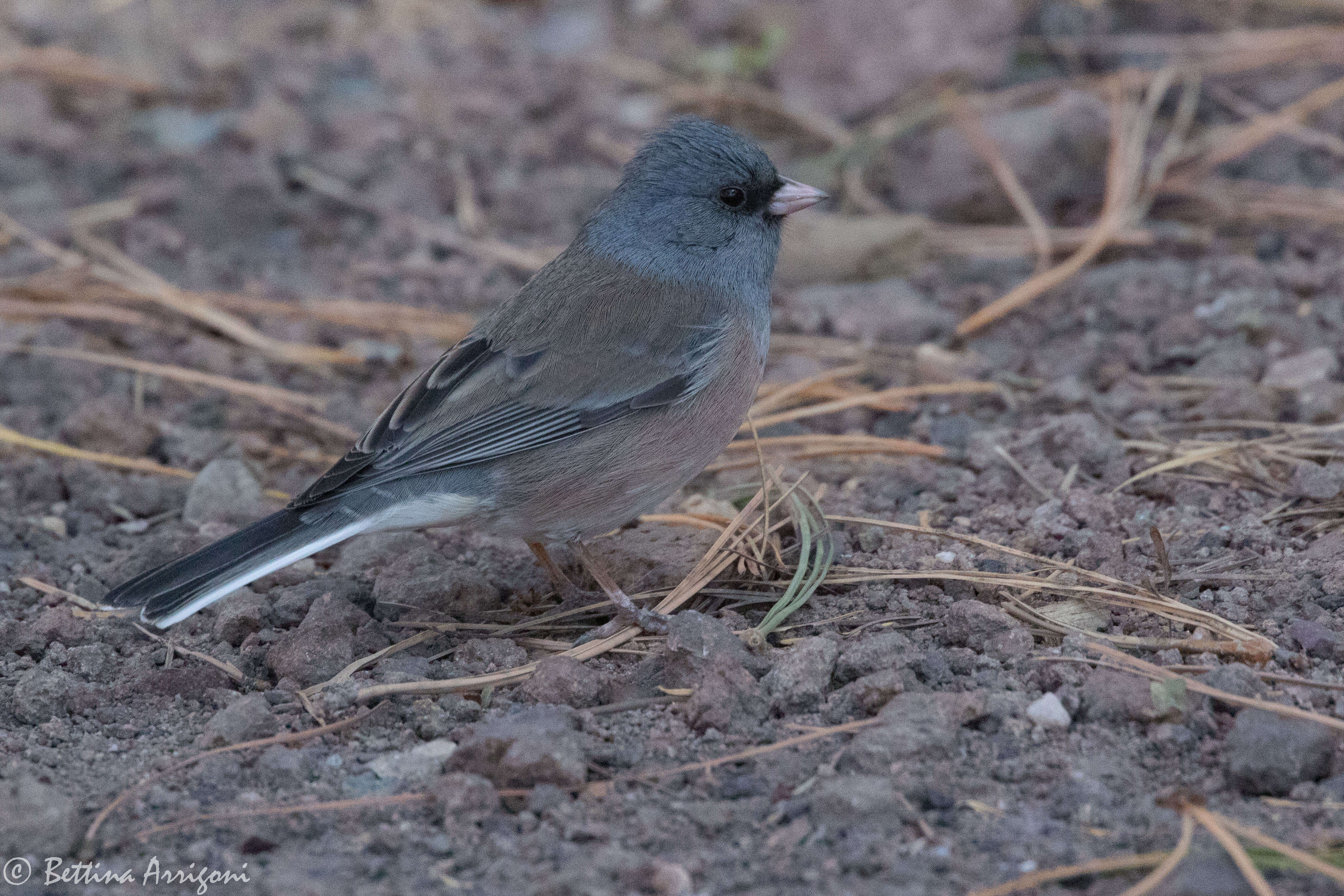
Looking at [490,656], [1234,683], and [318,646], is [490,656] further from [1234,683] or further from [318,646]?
[1234,683]

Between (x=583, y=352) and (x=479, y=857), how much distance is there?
1.30m

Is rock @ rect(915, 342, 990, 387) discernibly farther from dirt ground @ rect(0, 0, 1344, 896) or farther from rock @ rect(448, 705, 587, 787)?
rock @ rect(448, 705, 587, 787)

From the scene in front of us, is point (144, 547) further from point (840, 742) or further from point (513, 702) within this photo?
point (840, 742)

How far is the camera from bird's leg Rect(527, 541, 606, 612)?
121 inches

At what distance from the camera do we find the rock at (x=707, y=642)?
248cm

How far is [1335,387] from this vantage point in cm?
354

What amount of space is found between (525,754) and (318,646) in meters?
0.77

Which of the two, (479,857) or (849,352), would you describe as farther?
(849,352)

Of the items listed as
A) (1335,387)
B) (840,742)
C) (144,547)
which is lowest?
(144,547)

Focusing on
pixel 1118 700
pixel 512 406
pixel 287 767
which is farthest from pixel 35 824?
pixel 1118 700

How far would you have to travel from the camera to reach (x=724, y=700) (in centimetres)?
237

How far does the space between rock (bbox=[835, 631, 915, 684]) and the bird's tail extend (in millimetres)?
1089

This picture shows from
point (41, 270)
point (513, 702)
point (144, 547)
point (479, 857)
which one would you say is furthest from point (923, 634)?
point (41, 270)

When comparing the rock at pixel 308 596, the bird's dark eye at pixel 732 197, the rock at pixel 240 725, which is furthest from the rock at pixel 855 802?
the bird's dark eye at pixel 732 197
